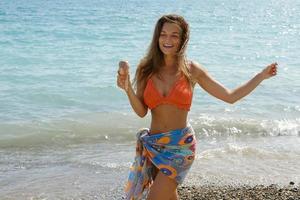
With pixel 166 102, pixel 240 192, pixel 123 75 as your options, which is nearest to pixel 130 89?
pixel 123 75

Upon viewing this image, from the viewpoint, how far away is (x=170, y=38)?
14.8 feet

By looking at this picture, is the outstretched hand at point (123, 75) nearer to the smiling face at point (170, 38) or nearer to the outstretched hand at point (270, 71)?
the smiling face at point (170, 38)

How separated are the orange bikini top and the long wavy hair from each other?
0.08 meters

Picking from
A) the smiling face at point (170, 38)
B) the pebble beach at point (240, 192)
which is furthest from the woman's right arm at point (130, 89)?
the pebble beach at point (240, 192)

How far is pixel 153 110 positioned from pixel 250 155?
4220 mm

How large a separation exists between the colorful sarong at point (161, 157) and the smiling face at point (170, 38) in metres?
0.66

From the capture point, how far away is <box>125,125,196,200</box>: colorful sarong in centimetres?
439

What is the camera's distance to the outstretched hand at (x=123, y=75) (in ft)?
14.0

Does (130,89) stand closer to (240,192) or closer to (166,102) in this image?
(166,102)

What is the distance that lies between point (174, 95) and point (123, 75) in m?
0.46

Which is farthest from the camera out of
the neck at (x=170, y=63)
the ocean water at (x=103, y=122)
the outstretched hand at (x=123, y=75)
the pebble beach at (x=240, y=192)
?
the ocean water at (x=103, y=122)

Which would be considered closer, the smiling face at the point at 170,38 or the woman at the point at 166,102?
the woman at the point at 166,102

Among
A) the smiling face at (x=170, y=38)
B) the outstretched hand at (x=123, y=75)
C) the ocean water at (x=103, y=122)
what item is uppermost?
the smiling face at (x=170, y=38)

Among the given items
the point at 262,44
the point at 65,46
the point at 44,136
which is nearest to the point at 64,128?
the point at 44,136
